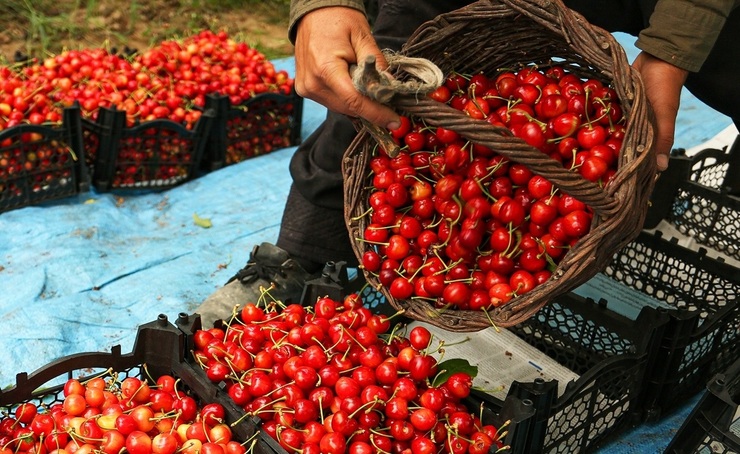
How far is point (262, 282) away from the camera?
85.8 inches

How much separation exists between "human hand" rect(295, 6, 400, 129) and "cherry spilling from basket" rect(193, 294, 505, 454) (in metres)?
0.50

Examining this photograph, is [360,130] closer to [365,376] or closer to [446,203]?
[446,203]

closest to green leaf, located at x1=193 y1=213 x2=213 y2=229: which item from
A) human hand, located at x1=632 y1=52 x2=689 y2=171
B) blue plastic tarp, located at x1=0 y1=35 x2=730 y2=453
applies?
blue plastic tarp, located at x1=0 y1=35 x2=730 y2=453

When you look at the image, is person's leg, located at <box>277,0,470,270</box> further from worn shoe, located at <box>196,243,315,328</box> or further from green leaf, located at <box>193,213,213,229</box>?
green leaf, located at <box>193,213,213,229</box>

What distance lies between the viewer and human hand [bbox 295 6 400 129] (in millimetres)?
1320

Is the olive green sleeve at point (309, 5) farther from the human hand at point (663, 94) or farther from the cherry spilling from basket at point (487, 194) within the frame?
the human hand at point (663, 94)

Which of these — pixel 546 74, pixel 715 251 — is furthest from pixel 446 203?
pixel 715 251

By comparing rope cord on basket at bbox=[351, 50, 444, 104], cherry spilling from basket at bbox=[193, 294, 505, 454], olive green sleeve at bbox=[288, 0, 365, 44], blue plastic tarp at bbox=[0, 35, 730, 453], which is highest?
olive green sleeve at bbox=[288, 0, 365, 44]

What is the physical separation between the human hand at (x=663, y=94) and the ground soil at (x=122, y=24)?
368 centimetres

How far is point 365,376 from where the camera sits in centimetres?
148

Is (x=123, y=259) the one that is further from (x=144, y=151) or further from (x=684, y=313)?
(x=684, y=313)

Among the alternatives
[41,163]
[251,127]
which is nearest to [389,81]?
[41,163]

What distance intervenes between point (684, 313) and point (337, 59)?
1055mm

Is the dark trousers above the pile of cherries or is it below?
above
